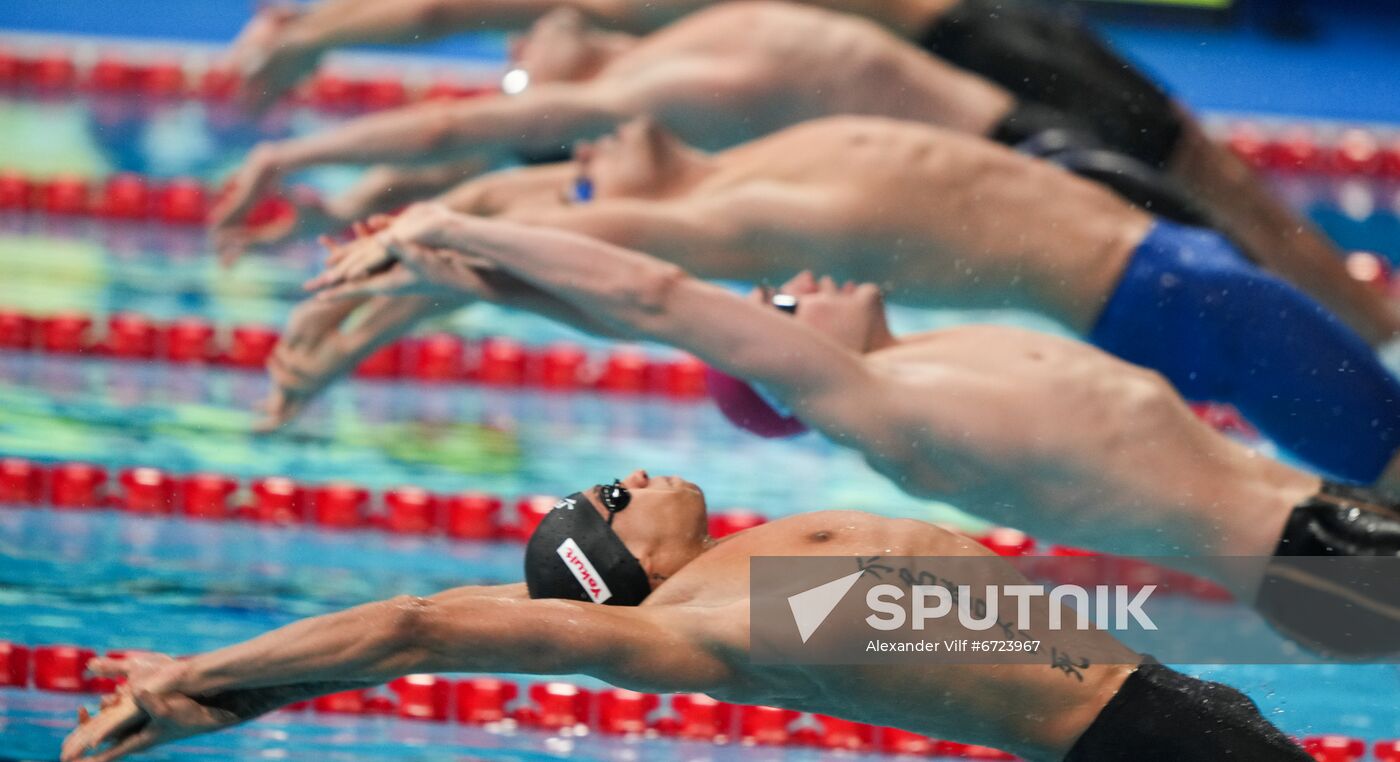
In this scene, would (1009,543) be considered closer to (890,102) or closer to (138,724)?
(890,102)

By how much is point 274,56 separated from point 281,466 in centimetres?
128

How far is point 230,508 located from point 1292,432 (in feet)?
7.36

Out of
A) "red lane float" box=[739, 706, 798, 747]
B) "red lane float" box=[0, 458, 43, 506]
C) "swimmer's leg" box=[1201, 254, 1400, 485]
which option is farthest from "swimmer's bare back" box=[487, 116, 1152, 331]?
"red lane float" box=[0, 458, 43, 506]

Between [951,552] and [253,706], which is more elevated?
[951,552]

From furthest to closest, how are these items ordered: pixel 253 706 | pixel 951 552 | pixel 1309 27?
1. pixel 1309 27
2. pixel 951 552
3. pixel 253 706

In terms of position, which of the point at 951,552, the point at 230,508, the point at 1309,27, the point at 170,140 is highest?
the point at 1309,27

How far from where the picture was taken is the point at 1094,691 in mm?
2529

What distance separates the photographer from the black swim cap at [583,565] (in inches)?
103

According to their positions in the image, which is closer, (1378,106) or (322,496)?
(322,496)

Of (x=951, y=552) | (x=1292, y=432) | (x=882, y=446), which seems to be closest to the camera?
(x=951, y=552)

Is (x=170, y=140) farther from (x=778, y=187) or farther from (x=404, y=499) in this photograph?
(x=778, y=187)

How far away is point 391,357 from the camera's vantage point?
15.5 ft

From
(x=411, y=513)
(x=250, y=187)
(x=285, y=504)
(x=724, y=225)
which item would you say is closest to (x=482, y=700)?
(x=411, y=513)

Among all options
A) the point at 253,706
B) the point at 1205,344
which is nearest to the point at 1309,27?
the point at 1205,344
